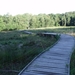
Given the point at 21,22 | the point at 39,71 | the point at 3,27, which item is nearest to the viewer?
the point at 39,71

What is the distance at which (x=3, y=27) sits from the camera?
7231cm

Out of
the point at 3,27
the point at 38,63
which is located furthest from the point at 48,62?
the point at 3,27

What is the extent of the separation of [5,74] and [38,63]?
1606 mm

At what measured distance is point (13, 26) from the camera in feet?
251

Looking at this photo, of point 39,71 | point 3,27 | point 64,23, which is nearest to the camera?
point 39,71

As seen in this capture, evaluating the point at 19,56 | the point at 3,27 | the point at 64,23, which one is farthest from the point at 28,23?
the point at 19,56

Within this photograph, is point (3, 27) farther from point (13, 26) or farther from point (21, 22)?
point (21, 22)

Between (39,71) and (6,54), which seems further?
(6,54)

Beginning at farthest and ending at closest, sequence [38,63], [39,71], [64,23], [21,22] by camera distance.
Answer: [64,23], [21,22], [38,63], [39,71]

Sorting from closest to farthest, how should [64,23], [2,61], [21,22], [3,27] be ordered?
[2,61], [3,27], [21,22], [64,23]

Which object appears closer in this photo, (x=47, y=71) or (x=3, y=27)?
(x=47, y=71)

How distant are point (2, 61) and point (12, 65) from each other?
51cm

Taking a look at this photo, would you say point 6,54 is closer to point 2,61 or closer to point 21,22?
point 2,61

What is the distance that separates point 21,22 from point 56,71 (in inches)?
3232
